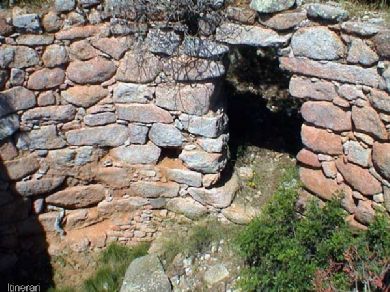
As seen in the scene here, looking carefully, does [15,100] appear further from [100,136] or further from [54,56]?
[100,136]

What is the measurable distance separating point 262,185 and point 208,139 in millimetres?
719

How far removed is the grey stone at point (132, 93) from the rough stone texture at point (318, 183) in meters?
1.34

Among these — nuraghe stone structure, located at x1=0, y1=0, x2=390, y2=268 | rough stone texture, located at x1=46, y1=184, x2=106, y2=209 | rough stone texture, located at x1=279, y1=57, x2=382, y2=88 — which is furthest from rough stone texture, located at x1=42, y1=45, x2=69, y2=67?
rough stone texture, located at x1=279, y1=57, x2=382, y2=88

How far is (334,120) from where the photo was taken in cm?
466

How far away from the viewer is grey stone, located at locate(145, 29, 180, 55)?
191 inches

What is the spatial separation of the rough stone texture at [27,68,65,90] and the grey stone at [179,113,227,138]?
39.0 inches

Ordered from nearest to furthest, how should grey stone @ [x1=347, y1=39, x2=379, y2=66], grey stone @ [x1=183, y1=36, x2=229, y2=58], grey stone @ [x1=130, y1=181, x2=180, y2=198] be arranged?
grey stone @ [x1=347, y1=39, x2=379, y2=66], grey stone @ [x1=183, y1=36, x2=229, y2=58], grey stone @ [x1=130, y1=181, x2=180, y2=198]

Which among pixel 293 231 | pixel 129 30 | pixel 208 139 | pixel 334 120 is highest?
pixel 129 30

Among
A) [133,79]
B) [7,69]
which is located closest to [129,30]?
[133,79]

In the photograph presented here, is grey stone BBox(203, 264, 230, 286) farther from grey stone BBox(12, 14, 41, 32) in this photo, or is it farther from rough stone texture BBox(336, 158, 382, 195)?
grey stone BBox(12, 14, 41, 32)


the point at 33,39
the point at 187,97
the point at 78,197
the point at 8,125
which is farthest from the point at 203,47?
the point at 78,197

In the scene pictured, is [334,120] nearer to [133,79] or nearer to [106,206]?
[133,79]

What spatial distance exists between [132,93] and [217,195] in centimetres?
110

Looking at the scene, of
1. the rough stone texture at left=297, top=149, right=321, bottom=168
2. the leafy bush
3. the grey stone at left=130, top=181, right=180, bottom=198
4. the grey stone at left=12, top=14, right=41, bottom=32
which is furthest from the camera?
the grey stone at left=130, top=181, right=180, bottom=198
